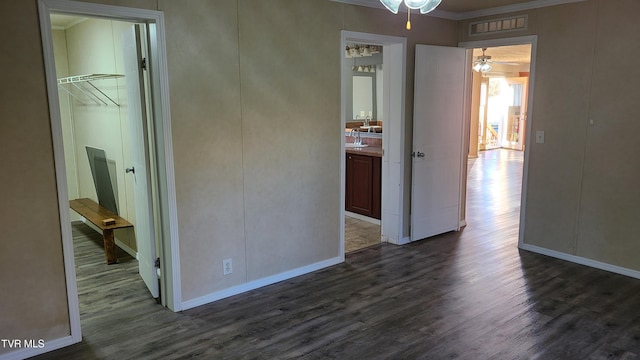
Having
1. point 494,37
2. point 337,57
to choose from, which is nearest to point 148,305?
point 337,57

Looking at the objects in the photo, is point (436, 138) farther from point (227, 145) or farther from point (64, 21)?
point (64, 21)

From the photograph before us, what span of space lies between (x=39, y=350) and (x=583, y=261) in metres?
4.51

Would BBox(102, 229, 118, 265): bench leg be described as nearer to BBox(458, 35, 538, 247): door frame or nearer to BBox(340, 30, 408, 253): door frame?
BBox(340, 30, 408, 253): door frame

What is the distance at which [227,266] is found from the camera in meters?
3.58

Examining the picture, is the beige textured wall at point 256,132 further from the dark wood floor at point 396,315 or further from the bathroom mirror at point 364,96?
the bathroom mirror at point 364,96

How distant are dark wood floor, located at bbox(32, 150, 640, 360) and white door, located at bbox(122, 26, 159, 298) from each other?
317mm

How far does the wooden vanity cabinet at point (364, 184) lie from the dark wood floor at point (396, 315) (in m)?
1.13

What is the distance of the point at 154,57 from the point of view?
310 centimetres

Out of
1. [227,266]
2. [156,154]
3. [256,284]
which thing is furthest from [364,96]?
[156,154]

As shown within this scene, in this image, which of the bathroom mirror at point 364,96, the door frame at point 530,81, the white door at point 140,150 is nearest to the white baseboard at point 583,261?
the door frame at point 530,81

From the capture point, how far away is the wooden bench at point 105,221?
4344 mm

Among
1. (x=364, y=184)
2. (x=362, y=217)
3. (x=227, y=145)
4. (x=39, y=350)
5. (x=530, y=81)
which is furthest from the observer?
(x=362, y=217)

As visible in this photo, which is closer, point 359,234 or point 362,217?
point 359,234

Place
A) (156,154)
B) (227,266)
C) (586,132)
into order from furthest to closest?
(586,132) < (227,266) < (156,154)
